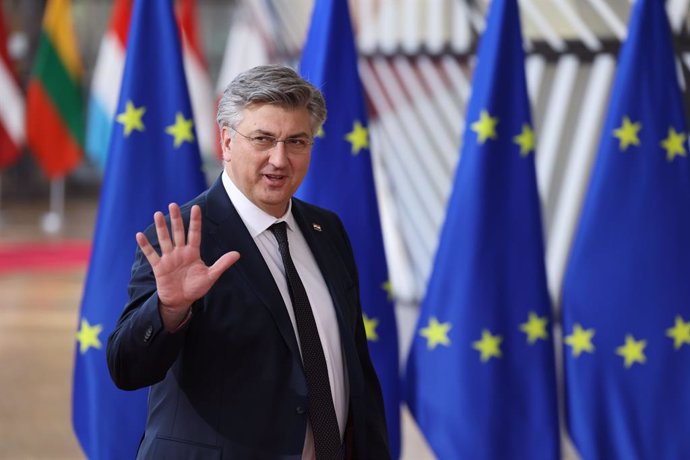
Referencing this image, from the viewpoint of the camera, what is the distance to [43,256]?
40.2ft

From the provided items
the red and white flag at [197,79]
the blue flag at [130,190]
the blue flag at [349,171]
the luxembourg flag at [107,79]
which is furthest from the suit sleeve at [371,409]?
the red and white flag at [197,79]

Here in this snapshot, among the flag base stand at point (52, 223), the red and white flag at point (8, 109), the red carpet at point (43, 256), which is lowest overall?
the red carpet at point (43, 256)

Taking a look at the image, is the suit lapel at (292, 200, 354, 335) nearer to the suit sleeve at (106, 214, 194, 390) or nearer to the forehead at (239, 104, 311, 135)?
the forehead at (239, 104, 311, 135)

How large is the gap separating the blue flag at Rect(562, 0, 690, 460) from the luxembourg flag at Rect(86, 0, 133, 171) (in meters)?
7.30

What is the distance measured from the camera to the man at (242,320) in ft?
6.62

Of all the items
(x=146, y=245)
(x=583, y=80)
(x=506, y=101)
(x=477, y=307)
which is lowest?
(x=146, y=245)

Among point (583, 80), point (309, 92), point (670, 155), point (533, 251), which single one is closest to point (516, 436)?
point (533, 251)

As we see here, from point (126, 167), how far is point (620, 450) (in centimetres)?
204

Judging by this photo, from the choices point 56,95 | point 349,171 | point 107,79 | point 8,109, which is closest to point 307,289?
point 349,171

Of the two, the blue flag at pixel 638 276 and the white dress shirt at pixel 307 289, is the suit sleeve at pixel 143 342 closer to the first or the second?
the white dress shirt at pixel 307 289

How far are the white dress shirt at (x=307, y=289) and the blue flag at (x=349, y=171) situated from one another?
1.50m

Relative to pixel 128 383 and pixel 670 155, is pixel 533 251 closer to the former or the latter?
pixel 670 155

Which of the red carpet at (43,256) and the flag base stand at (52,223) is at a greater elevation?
the flag base stand at (52,223)

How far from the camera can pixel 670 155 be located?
12.0 feet
